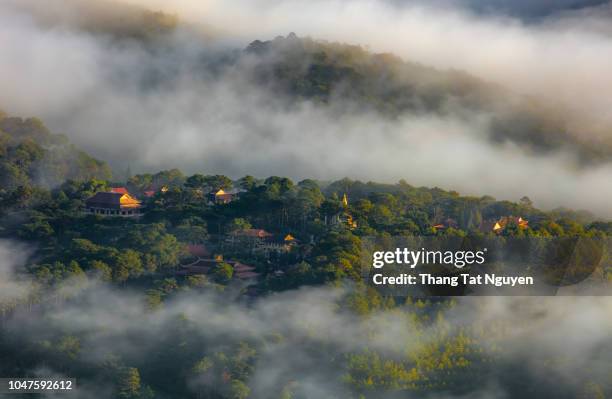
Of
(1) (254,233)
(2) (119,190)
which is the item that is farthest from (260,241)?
(2) (119,190)

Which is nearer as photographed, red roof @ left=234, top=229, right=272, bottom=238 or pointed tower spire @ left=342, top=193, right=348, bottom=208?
red roof @ left=234, top=229, right=272, bottom=238

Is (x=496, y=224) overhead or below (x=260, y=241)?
overhead

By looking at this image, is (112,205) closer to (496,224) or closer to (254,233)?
(254,233)

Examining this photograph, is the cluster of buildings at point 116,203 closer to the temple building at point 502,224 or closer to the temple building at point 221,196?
the temple building at point 221,196

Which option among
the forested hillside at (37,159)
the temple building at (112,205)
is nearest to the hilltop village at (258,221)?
the temple building at (112,205)

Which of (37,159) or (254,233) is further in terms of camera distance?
(37,159)

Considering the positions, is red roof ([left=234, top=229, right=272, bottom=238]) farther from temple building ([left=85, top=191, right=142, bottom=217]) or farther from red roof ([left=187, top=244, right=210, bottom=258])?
temple building ([left=85, top=191, right=142, bottom=217])

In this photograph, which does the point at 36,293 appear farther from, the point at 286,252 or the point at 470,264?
the point at 470,264

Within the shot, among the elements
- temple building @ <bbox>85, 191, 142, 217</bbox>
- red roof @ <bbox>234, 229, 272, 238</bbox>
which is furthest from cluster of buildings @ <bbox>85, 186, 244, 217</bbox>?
red roof @ <bbox>234, 229, 272, 238</bbox>
